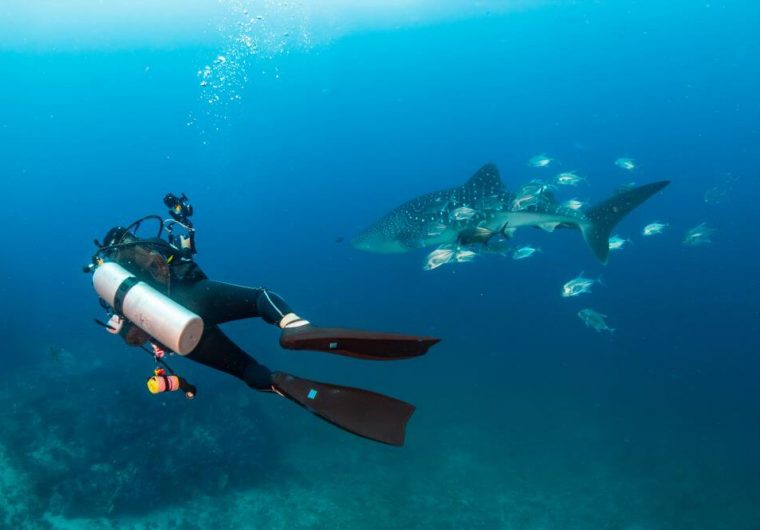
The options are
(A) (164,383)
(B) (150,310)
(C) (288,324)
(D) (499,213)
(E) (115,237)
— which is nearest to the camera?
(B) (150,310)

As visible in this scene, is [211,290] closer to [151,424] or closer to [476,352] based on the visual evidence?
[151,424]

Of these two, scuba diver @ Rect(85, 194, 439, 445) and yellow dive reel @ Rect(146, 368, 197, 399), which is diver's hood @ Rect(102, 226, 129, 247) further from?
yellow dive reel @ Rect(146, 368, 197, 399)

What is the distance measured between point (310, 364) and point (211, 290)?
64.2 ft

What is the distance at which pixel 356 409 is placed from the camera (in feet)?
11.5

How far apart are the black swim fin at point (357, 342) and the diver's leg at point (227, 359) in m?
0.77

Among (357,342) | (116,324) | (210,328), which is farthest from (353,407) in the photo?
(116,324)

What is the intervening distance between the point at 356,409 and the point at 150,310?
191cm

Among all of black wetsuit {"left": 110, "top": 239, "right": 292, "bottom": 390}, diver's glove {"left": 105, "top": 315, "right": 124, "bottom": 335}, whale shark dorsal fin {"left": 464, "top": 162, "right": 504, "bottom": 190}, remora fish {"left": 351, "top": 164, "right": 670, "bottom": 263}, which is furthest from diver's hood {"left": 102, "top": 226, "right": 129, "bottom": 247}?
whale shark dorsal fin {"left": 464, "top": 162, "right": 504, "bottom": 190}

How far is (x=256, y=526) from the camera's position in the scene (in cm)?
1176

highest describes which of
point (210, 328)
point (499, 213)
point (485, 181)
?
point (485, 181)

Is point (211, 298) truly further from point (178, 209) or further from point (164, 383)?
point (178, 209)

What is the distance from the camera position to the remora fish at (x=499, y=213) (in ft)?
35.2

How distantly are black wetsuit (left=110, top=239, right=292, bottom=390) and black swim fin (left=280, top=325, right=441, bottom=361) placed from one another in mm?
783

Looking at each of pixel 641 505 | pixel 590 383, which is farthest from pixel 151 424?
pixel 590 383
